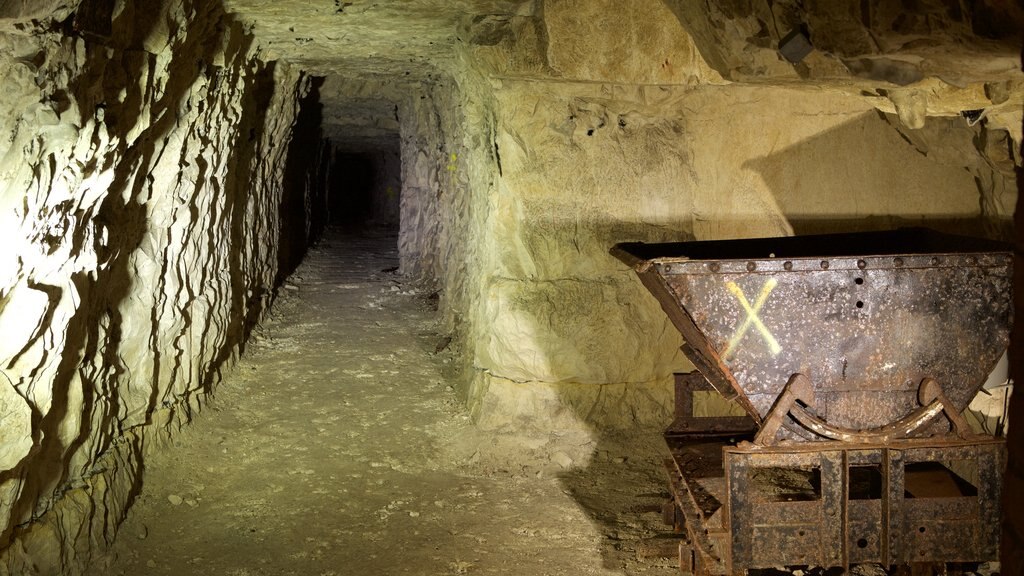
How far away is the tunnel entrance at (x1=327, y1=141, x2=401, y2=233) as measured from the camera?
16.8 metres

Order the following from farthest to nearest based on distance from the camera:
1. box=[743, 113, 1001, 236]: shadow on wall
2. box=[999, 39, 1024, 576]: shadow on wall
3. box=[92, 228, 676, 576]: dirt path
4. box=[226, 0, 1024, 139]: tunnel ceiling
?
box=[743, 113, 1001, 236]: shadow on wall → box=[92, 228, 676, 576]: dirt path → box=[226, 0, 1024, 139]: tunnel ceiling → box=[999, 39, 1024, 576]: shadow on wall

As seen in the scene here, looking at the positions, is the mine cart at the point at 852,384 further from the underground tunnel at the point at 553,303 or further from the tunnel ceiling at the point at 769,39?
the tunnel ceiling at the point at 769,39

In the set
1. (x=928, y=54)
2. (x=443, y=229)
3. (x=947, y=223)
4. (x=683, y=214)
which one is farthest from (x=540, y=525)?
(x=443, y=229)

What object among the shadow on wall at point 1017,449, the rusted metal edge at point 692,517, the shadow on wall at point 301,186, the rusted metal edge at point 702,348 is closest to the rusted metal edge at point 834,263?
the rusted metal edge at point 702,348

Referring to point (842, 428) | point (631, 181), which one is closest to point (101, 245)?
point (631, 181)

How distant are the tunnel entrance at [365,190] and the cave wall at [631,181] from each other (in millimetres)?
11311

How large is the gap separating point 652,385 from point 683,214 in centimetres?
113

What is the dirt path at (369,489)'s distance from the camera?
359cm

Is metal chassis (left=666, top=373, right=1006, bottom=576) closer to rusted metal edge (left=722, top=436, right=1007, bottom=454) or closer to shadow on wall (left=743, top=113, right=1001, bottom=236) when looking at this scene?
rusted metal edge (left=722, top=436, right=1007, bottom=454)

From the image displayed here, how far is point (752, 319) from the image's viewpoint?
2879 mm

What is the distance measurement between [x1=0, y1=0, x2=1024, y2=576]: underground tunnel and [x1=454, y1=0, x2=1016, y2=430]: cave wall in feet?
0.06

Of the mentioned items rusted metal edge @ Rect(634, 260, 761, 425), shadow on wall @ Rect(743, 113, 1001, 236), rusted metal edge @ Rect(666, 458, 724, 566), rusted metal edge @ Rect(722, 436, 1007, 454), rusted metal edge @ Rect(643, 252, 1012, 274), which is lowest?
rusted metal edge @ Rect(666, 458, 724, 566)

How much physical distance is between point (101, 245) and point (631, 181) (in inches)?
117

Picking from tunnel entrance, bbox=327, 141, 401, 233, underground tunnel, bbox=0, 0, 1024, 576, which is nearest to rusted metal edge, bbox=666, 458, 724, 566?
underground tunnel, bbox=0, 0, 1024, 576
